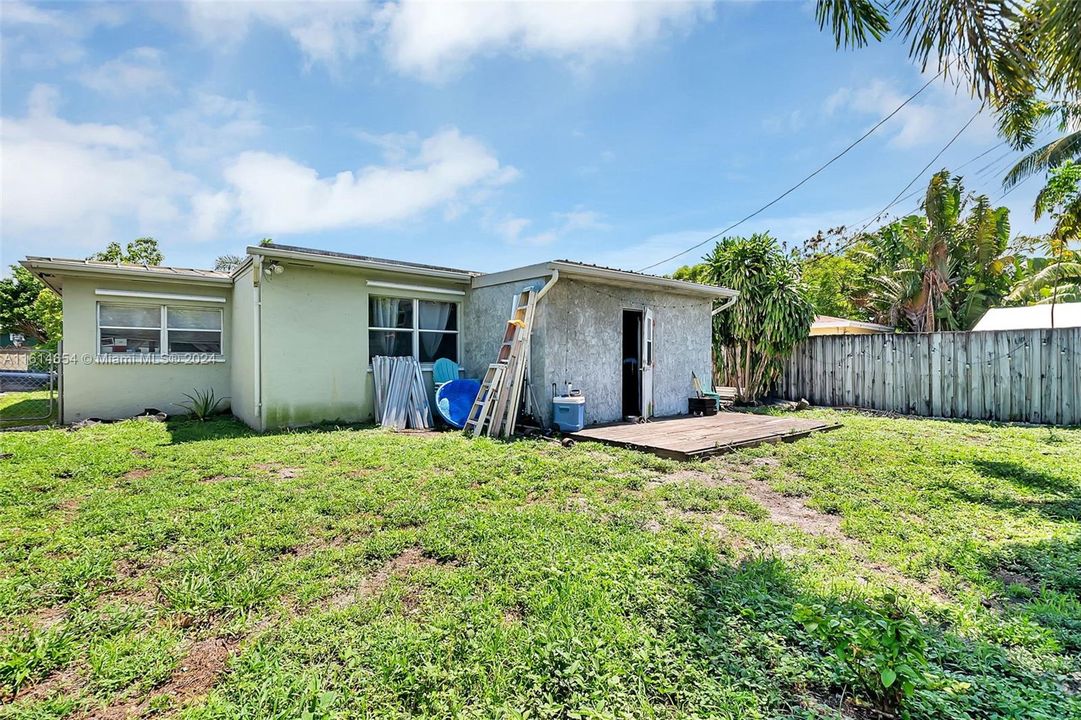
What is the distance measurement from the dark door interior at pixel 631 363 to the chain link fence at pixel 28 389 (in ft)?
35.4

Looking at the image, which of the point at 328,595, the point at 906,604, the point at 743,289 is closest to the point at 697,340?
the point at 743,289

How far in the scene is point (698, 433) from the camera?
7.20 m

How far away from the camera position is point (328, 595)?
2.61 metres

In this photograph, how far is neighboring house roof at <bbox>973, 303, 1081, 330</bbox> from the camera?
38.0 feet

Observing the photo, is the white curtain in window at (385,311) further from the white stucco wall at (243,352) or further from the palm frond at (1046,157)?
the palm frond at (1046,157)

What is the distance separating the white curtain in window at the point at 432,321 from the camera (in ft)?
30.1

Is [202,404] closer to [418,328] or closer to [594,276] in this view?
[418,328]

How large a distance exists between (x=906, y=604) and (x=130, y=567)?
15.0 feet

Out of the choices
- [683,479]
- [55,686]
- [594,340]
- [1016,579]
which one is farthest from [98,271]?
[1016,579]

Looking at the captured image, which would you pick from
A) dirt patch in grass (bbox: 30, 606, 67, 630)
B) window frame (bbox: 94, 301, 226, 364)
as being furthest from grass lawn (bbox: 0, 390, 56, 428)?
dirt patch in grass (bbox: 30, 606, 67, 630)

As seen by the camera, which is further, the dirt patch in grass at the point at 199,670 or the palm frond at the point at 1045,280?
the palm frond at the point at 1045,280

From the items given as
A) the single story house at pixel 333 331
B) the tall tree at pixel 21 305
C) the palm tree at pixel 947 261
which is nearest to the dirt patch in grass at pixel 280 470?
the single story house at pixel 333 331

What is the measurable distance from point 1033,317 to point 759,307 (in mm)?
8262

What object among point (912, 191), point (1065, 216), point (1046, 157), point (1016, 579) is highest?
point (912, 191)
